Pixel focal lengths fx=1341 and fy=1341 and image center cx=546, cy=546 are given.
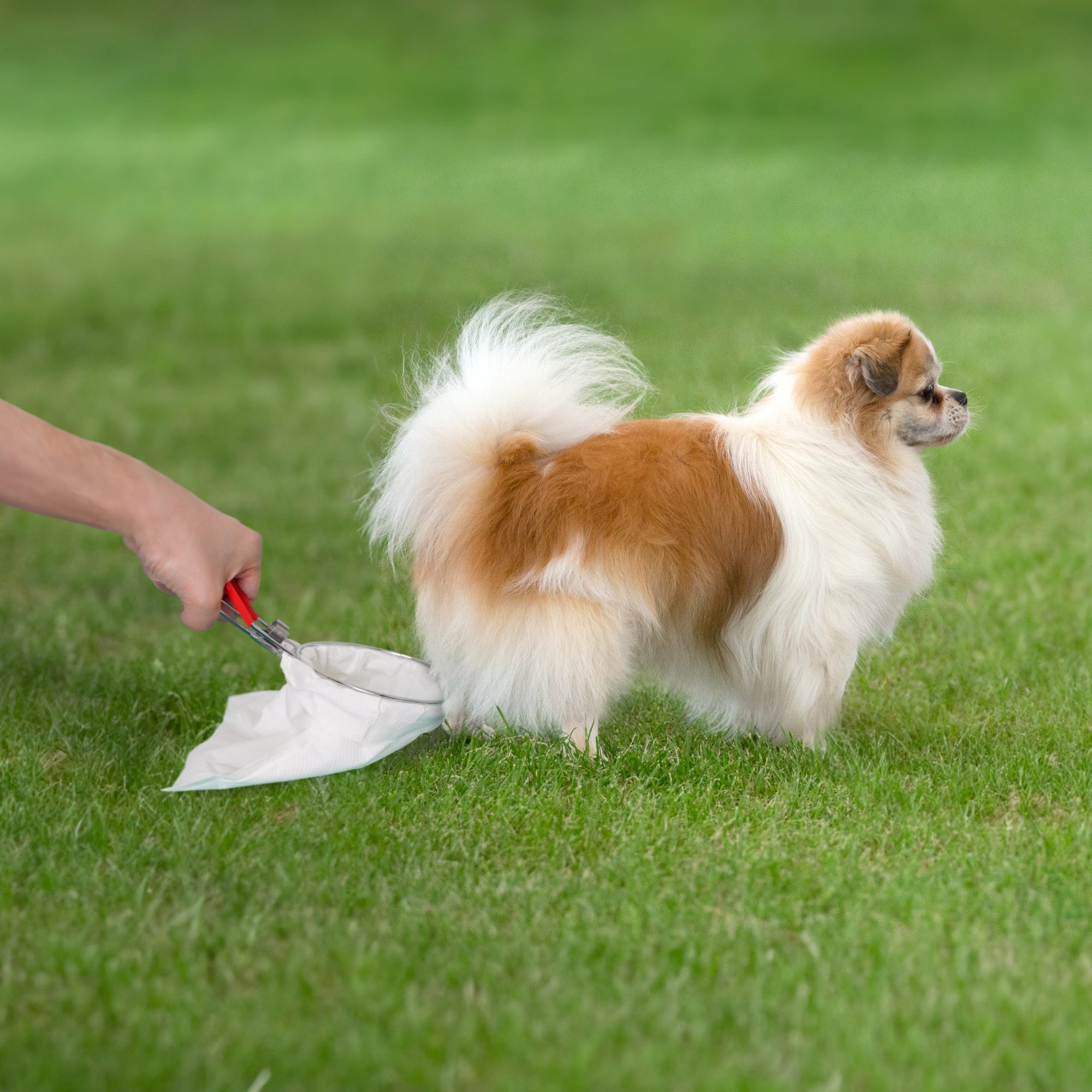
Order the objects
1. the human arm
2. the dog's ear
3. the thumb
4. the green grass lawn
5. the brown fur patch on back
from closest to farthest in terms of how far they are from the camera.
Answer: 1. the green grass lawn
2. the human arm
3. the thumb
4. the brown fur patch on back
5. the dog's ear

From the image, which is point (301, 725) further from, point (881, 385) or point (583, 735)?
point (881, 385)

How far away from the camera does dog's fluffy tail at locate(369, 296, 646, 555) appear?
3188 mm

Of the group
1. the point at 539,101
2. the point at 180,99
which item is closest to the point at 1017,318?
the point at 539,101

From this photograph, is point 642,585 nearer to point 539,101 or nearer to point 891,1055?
point 891,1055

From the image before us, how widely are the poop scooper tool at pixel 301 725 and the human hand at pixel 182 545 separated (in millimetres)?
219

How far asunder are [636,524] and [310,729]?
0.92 m

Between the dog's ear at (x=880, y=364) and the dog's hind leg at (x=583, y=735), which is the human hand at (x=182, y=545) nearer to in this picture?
the dog's hind leg at (x=583, y=735)

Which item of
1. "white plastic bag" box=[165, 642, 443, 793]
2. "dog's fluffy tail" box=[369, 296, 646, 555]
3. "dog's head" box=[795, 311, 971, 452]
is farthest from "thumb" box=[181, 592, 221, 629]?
"dog's head" box=[795, 311, 971, 452]

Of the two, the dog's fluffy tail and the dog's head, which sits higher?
the dog's head

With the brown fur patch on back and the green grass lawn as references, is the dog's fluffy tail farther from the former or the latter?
the green grass lawn

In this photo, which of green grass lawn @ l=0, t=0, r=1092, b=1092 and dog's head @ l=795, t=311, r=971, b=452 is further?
dog's head @ l=795, t=311, r=971, b=452

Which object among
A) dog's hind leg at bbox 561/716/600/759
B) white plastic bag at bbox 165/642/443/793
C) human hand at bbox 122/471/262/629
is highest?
human hand at bbox 122/471/262/629

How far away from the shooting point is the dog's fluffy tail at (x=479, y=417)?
10.5 ft

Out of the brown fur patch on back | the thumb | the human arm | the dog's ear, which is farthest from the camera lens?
the dog's ear
